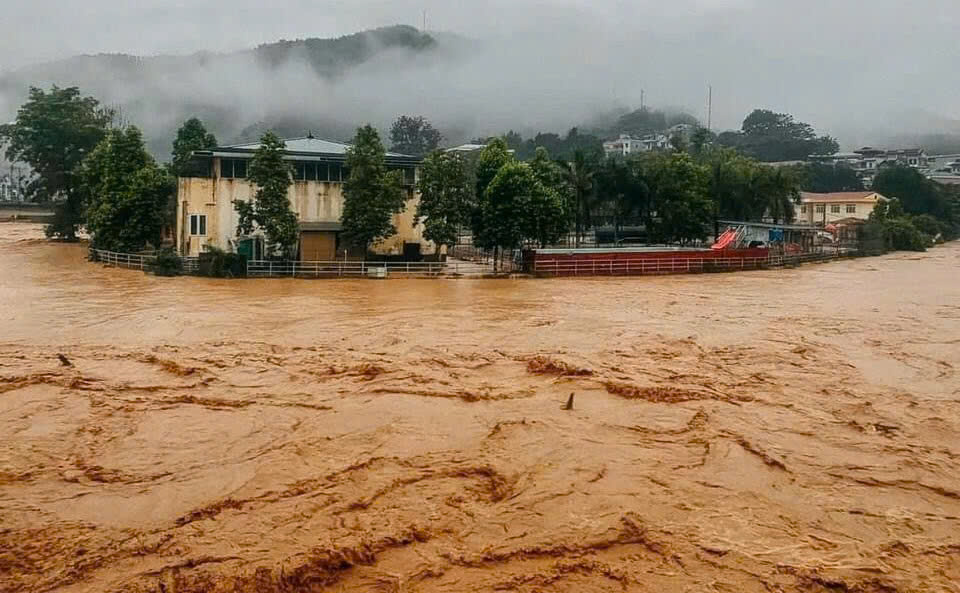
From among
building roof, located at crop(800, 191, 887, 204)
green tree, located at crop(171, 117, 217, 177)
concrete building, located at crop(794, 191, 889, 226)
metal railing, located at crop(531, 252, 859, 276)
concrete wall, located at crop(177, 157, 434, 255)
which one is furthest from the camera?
concrete building, located at crop(794, 191, 889, 226)

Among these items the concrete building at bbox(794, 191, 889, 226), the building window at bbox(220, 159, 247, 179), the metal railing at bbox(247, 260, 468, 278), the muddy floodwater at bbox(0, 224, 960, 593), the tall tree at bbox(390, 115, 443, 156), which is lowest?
the muddy floodwater at bbox(0, 224, 960, 593)

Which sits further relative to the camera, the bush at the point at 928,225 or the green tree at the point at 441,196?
the bush at the point at 928,225

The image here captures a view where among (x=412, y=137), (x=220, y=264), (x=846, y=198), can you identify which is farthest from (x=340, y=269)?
(x=412, y=137)

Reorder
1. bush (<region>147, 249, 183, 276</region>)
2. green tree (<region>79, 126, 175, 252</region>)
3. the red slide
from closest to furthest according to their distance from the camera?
bush (<region>147, 249, 183, 276</region>) < green tree (<region>79, 126, 175, 252</region>) < the red slide

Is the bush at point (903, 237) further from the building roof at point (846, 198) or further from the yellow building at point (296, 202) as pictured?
the yellow building at point (296, 202)

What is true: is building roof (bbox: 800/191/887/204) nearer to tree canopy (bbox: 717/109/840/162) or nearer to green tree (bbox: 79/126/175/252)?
tree canopy (bbox: 717/109/840/162)

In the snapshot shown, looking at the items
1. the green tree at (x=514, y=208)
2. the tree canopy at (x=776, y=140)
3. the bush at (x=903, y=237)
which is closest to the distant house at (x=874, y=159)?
the tree canopy at (x=776, y=140)

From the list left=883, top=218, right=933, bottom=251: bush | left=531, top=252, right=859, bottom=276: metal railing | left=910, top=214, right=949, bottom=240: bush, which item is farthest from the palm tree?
left=910, top=214, right=949, bottom=240: bush
